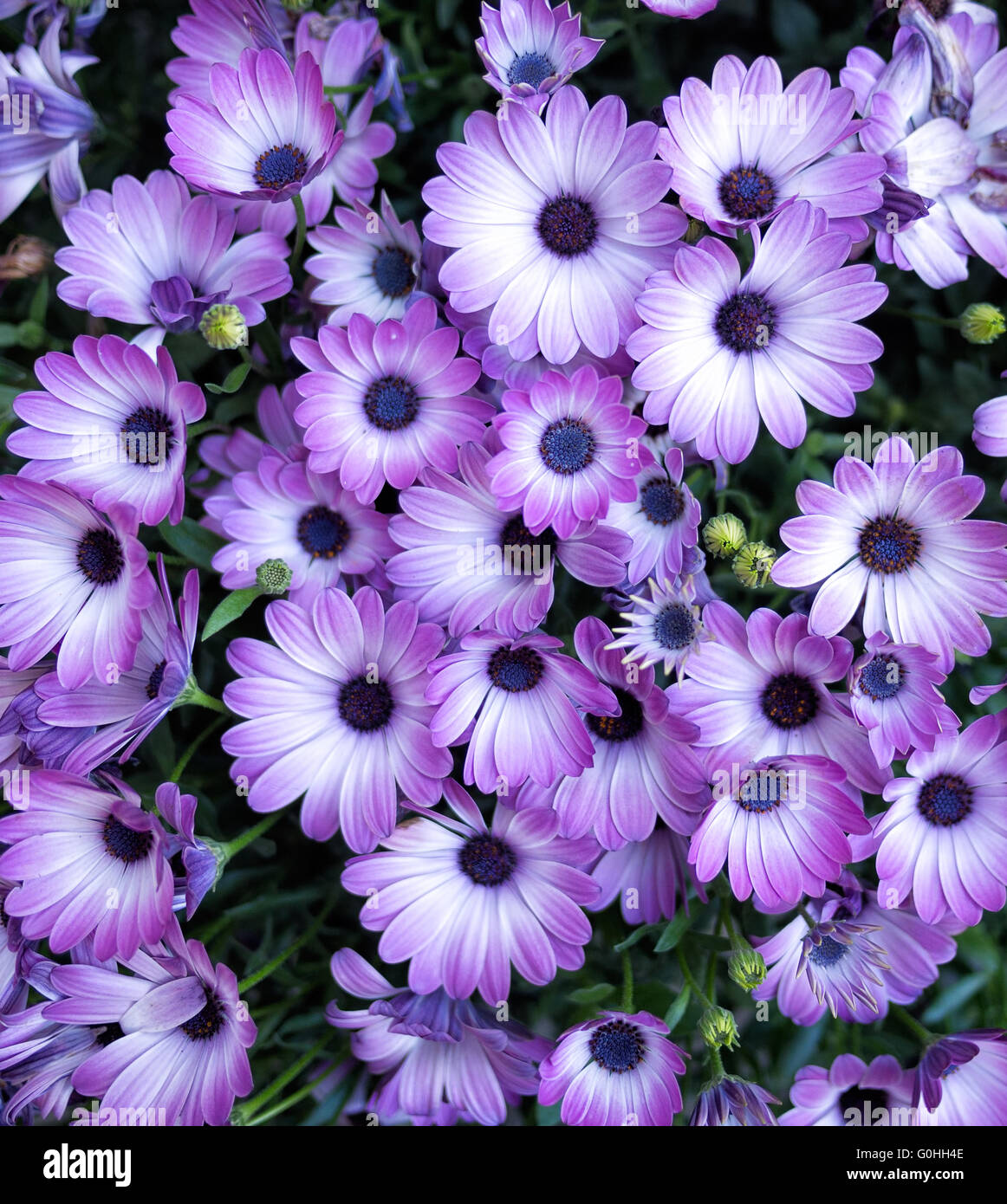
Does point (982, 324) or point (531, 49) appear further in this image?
point (982, 324)

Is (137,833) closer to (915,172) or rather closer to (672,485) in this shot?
(672,485)

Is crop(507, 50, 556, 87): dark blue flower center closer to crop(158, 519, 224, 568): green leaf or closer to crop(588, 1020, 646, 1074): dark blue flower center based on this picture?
crop(158, 519, 224, 568): green leaf

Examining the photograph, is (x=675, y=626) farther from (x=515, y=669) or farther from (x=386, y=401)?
(x=386, y=401)

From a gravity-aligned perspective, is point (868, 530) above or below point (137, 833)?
above

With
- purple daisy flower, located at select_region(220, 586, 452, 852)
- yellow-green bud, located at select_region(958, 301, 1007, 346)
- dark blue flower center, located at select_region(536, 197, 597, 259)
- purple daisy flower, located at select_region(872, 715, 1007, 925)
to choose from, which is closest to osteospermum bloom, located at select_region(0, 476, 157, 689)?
purple daisy flower, located at select_region(220, 586, 452, 852)

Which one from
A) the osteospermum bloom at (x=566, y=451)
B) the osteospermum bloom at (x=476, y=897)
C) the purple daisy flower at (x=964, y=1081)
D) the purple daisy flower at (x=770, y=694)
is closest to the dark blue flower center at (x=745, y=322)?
the osteospermum bloom at (x=566, y=451)

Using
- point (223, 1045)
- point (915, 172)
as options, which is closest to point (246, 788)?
point (223, 1045)

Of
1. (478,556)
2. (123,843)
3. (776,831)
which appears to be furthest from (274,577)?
(776,831)
